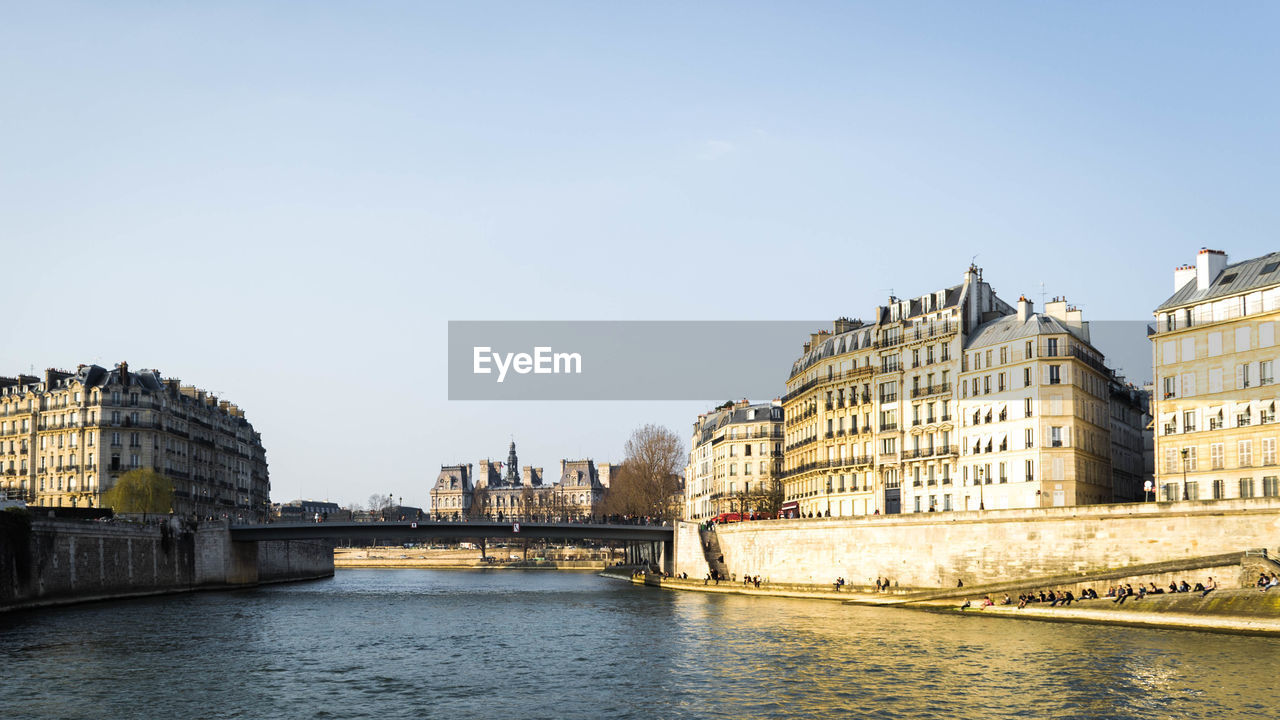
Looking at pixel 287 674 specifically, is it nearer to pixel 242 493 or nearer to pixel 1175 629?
pixel 1175 629

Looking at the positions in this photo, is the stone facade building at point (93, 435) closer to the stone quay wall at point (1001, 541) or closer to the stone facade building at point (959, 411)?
the stone quay wall at point (1001, 541)

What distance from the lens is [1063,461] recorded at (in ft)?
277

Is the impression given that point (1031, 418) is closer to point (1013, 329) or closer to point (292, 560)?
point (1013, 329)

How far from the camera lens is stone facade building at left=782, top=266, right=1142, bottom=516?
85188 millimetres

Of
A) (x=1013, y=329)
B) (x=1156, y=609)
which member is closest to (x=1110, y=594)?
(x=1156, y=609)

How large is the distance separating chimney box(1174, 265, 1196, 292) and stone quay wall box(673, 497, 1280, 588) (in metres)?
18.0

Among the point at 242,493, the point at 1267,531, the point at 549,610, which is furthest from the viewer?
the point at 242,493

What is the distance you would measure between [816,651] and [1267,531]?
26153 mm

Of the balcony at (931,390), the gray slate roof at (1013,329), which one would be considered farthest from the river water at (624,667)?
the gray slate roof at (1013,329)

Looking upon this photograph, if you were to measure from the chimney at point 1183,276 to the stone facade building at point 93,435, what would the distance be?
92838 mm

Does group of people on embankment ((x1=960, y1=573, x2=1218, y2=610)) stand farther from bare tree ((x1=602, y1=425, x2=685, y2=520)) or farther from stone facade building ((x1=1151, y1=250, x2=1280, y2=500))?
Result: bare tree ((x1=602, y1=425, x2=685, y2=520))

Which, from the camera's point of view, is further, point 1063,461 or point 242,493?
point 242,493

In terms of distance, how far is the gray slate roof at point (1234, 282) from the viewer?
7119cm

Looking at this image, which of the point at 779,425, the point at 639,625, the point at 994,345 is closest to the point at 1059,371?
the point at 994,345
